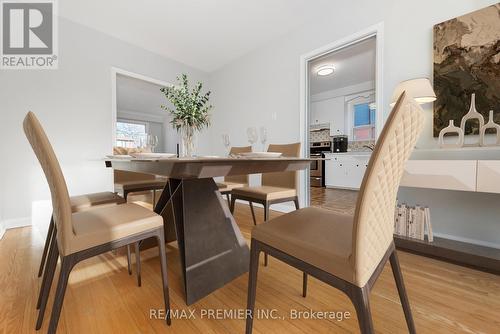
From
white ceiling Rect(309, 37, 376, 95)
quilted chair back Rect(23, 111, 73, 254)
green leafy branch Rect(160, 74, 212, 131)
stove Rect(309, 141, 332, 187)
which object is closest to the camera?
quilted chair back Rect(23, 111, 73, 254)

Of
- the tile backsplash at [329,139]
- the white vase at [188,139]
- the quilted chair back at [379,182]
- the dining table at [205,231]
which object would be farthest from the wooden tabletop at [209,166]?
the tile backsplash at [329,139]

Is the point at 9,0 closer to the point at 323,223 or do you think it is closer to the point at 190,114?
the point at 190,114

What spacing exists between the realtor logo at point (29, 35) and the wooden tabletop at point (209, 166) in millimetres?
2806

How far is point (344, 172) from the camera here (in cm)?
531

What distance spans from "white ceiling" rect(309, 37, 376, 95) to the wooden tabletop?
262 cm

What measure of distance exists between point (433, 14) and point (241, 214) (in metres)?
2.91

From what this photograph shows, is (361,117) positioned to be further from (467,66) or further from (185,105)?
(185,105)

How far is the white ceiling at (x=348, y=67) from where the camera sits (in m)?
3.60

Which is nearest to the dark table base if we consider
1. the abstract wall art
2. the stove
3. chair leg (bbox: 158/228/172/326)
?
chair leg (bbox: 158/228/172/326)

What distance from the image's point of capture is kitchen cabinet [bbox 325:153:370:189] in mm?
4969

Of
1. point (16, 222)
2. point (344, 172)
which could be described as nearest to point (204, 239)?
point (16, 222)

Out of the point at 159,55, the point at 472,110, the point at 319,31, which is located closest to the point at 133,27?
the point at 159,55

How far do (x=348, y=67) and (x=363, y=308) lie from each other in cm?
477

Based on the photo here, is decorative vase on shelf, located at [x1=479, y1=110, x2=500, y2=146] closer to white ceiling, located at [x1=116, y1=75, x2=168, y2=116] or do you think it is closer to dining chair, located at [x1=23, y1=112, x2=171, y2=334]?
dining chair, located at [x1=23, y1=112, x2=171, y2=334]
